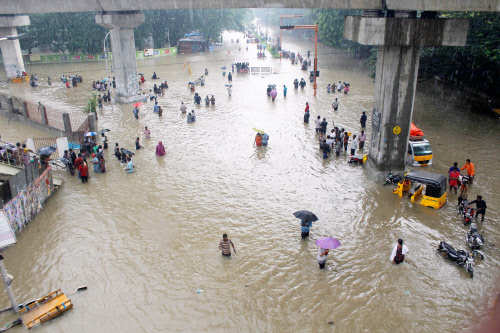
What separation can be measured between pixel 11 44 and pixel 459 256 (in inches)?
1846

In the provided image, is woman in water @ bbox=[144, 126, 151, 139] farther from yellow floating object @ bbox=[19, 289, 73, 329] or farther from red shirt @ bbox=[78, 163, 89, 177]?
yellow floating object @ bbox=[19, 289, 73, 329]

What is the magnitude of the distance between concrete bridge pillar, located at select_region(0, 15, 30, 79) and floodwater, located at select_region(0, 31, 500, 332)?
2424 centimetres

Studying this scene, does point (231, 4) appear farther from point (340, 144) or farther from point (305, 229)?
point (305, 229)

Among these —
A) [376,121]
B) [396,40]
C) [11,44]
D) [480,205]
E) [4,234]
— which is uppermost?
[396,40]

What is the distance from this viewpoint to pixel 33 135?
26531 millimetres

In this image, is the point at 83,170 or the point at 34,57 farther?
the point at 34,57

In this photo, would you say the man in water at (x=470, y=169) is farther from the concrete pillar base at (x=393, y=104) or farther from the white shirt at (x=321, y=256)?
the white shirt at (x=321, y=256)

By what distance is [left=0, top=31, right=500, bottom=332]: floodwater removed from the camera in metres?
10.7

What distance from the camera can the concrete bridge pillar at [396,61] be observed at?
15.9m

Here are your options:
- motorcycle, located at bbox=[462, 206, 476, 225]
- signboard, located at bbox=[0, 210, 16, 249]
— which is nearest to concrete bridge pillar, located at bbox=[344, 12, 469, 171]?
motorcycle, located at bbox=[462, 206, 476, 225]

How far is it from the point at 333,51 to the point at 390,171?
54053 millimetres

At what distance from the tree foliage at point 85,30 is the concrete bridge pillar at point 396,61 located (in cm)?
4947

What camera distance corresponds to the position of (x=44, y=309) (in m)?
10.6

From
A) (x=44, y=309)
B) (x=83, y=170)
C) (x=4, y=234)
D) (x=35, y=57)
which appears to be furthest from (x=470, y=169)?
(x=35, y=57)
